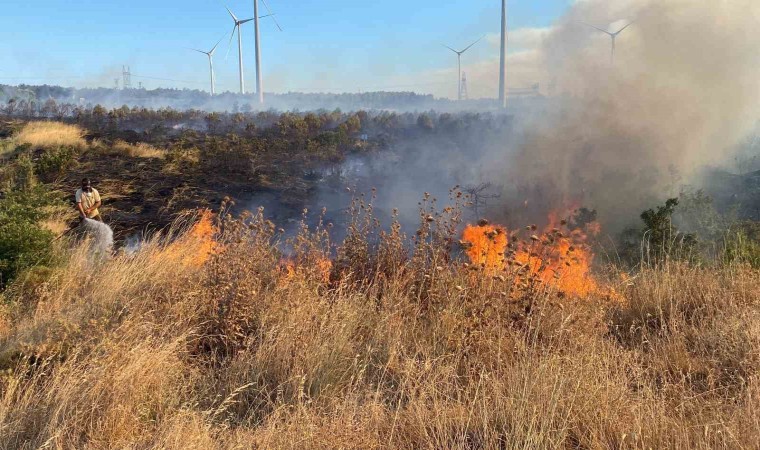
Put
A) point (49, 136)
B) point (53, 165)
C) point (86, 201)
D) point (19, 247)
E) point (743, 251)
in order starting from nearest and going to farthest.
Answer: point (19, 247)
point (743, 251)
point (86, 201)
point (53, 165)
point (49, 136)

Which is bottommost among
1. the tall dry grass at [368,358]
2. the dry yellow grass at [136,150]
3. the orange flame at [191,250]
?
the tall dry grass at [368,358]

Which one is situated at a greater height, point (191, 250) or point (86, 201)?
point (86, 201)

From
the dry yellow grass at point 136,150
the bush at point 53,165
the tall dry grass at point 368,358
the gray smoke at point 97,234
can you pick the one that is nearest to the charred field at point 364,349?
the tall dry grass at point 368,358

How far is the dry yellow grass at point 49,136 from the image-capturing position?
18106 mm

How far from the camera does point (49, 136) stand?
19172 mm

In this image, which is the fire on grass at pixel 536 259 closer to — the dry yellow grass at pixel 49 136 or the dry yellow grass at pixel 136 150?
the dry yellow grass at pixel 136 150

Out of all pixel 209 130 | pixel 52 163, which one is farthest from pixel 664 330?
pixel 209 130

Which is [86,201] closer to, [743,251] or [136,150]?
[743,251]

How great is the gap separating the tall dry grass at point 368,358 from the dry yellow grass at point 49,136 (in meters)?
16.9

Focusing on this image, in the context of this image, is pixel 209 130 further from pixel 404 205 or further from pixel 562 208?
pixel 562 208

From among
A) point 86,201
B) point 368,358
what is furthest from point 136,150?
point 368,358

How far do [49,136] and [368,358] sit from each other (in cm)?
2140

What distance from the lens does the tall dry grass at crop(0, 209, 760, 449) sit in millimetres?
2389

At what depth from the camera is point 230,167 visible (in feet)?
55.5
